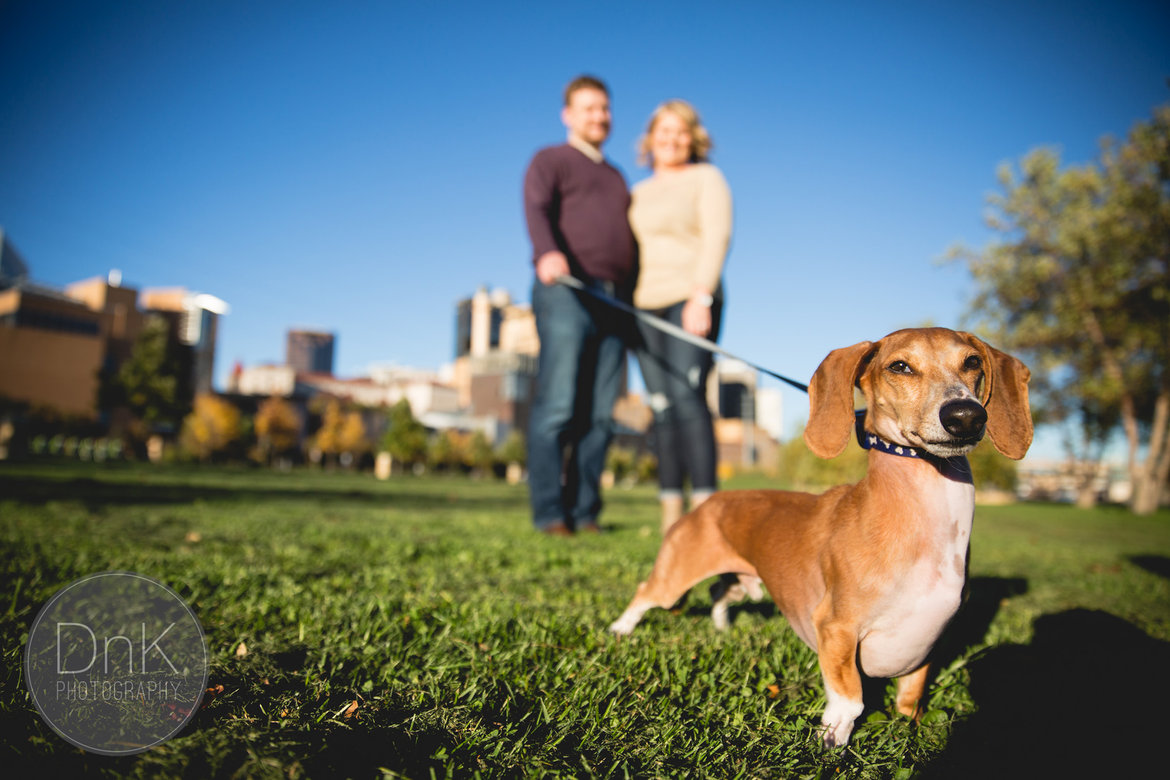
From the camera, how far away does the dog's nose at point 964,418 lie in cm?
158

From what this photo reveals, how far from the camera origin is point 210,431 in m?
32.8

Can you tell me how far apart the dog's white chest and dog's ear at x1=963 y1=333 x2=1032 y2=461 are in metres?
0.19

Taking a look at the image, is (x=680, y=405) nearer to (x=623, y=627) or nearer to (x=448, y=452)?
(x=623, y=627)

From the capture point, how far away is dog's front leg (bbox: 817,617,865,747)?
1.74m

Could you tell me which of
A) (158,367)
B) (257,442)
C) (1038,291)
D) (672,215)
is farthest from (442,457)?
(672,215)

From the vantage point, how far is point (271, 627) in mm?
2377

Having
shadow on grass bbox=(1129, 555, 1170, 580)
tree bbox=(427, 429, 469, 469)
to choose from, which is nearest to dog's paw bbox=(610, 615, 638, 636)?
shadow on grass bbox=(1129, 555, 1170, 580)

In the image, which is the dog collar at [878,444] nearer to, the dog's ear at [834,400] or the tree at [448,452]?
the dog's ear at [834,400]

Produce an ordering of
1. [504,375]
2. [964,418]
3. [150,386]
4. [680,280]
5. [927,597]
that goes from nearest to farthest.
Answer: [964,418] < [927,597] < [680,280] < [150,386] < [504,375]

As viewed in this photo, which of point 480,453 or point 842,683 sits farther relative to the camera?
point 480,453

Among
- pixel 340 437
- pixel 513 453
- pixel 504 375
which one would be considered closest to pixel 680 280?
pixel 513 453

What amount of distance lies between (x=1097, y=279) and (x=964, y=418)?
26134mm

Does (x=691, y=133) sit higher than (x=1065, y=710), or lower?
higher

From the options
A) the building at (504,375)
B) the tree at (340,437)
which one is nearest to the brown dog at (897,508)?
the tree at (340,437)
